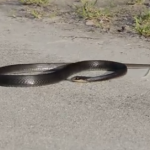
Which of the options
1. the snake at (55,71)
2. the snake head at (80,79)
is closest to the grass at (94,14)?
the snake at (55,71)

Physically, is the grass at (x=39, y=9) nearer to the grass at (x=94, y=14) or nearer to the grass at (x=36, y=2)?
the grass at (x=36, y=2)

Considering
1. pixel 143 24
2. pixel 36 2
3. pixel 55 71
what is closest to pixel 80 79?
pixel 55 71

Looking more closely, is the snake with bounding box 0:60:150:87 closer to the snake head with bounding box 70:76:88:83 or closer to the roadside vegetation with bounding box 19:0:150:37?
the snake head with bounding box 70:76:88:83

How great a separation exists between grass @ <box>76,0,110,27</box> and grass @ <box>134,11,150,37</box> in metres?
0.45

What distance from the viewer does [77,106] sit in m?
5.82

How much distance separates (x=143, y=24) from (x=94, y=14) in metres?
0.85

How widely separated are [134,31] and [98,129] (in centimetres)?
371

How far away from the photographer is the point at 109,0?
10312 mm

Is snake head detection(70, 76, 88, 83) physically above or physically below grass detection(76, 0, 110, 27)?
above

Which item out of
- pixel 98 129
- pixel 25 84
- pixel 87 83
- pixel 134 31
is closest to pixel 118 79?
pixel 87 83

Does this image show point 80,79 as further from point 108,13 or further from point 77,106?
point 108,13

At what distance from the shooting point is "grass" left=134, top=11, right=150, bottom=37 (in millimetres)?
8463

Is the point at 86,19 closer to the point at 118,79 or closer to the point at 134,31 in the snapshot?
the point at 134,31

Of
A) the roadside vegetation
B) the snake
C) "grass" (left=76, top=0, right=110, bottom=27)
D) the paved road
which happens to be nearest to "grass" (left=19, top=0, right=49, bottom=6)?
the roadside vegetation
